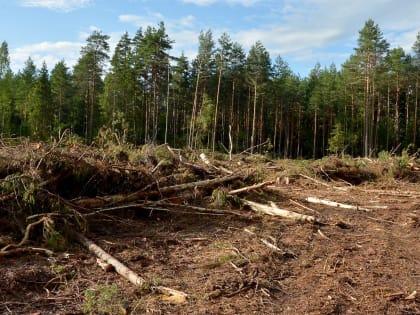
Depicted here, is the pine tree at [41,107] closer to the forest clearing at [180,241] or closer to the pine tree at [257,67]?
the pine tree at [257,67]

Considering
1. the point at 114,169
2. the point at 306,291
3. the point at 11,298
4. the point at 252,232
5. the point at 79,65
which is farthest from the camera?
the point at 79,65

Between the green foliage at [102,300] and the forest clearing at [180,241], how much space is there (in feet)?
0.06

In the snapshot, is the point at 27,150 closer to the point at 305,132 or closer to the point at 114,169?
the point at 114,169

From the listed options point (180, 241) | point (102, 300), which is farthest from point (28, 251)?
point (180, 241)

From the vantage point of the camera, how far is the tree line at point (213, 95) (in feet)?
123

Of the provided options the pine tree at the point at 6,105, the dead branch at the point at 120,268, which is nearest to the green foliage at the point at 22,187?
the dead branch at the point at 120,268

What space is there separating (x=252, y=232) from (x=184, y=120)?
3895 cm

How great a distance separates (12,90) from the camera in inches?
1821

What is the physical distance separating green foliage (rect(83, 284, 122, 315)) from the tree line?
29288 millimetres

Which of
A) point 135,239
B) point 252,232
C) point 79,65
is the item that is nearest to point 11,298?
point 135,239

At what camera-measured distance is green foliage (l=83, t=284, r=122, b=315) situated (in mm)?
3492

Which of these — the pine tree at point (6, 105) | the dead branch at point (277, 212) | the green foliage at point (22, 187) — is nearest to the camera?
the green foliage at point (22, 187)

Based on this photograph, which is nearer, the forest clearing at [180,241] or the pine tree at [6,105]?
the forest clearing at [180,241]

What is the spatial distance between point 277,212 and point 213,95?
3478cm
